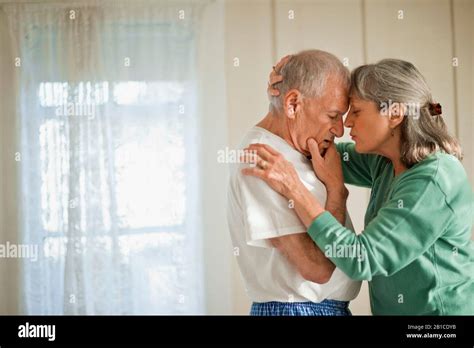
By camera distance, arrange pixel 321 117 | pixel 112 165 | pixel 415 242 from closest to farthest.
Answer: pixel 415 242
pixel 321 117
pixel 112 165

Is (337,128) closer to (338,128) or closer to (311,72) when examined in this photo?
(338,128)

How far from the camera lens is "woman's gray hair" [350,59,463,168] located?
4.64 feet

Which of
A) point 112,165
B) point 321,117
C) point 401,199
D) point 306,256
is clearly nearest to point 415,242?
point 401,199

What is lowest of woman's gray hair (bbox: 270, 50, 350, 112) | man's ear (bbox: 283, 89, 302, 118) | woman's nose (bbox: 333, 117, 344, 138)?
woman's nose (bbox: 333, 117, 344, 138)

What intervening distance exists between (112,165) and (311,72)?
1393 millimetres

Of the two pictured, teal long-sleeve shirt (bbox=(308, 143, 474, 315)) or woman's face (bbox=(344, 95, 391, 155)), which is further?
woman's face (bbox=(344, 95, 391, 155))

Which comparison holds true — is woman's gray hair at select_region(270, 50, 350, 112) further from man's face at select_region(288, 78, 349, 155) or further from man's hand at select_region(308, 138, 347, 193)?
man's hand at select_region(308, 138, 347, 193)

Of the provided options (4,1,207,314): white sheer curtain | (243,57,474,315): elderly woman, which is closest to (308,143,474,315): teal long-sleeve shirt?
(243,57,474,315): elderly woman

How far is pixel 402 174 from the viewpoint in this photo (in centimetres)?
141

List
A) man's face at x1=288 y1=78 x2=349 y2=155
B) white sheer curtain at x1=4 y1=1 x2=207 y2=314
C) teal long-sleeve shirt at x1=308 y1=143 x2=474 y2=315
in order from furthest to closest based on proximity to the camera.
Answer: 1. white sheer curtain at x1=4 y1=1 x2=207 y2=314
2. man's face at x1=288 y1=78 x2=349 y2=155
3. teal long-sleeve shirt at x1=308 y1=143 x2=474 y2=315

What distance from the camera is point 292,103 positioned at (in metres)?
1.44

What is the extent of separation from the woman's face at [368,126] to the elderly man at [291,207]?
3 cm
